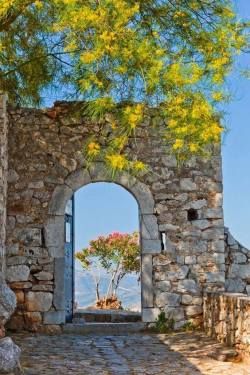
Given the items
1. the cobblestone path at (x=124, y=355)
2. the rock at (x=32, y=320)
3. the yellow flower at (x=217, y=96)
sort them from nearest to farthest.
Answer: the cobblestone path at (x=124, y=355) → the yellow flower at (x=217, y=96) → the rock at (x=32, y=320)

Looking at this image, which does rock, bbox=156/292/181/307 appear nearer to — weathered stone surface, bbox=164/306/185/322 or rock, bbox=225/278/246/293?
weathered stone surface, bbox=164/306/185/322

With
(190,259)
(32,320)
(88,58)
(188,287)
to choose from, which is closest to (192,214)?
(190,259)

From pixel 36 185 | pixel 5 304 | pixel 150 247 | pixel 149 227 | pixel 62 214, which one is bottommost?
pixel 5 304

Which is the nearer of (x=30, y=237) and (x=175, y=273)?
(x=30, y=237)

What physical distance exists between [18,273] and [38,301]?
52 cm

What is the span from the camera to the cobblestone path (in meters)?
5.96

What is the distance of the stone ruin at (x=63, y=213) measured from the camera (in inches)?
364

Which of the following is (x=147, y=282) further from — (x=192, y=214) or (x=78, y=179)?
(x=78, y=179)

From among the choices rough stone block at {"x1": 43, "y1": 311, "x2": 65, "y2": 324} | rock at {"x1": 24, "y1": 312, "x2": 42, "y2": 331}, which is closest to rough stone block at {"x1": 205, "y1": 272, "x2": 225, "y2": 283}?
rough stone block at {"x1": 43, "y1": 311, "x2": 65, "y2": 324}

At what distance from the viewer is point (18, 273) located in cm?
922

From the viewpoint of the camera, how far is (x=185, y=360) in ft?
21.8

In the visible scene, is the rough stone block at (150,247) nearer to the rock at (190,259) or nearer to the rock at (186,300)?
the rock at (190,259)

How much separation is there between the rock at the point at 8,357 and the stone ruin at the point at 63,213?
4122mm

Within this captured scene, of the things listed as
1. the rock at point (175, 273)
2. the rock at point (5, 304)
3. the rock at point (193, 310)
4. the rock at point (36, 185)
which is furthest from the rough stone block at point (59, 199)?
the rock at point (5, 304)
